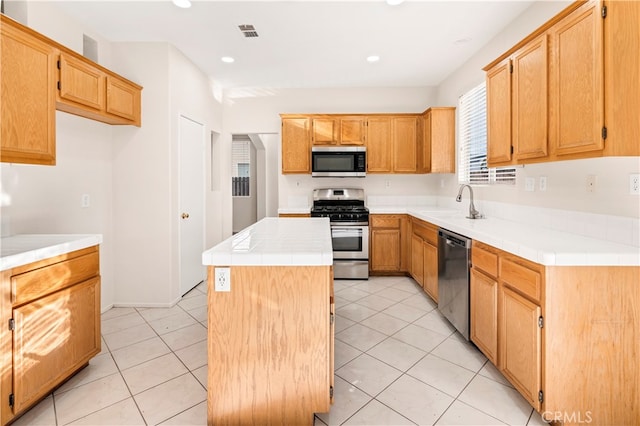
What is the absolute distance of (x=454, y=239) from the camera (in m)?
2.75

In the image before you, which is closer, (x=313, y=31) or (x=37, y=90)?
(x=37, y=90)

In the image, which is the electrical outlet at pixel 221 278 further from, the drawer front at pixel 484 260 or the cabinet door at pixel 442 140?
the cabinet door at pixel 442 140

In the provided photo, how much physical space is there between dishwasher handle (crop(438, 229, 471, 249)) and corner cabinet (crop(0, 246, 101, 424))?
2691 millimetres

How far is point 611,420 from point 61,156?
415 centimetres

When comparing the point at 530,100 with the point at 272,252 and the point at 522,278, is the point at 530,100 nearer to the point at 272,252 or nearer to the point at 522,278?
the point at 522,278

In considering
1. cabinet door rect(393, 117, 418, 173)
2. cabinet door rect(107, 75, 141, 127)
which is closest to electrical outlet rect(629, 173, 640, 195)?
cabinet door rect(393, 117, 418, 173)

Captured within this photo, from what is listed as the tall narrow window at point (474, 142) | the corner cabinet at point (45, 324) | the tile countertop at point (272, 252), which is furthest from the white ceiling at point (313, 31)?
the corner cabinet at point (45, 324)

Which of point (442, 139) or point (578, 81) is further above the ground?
point (442, 139)

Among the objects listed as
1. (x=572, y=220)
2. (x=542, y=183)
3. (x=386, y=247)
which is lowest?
(x=386, y=247)

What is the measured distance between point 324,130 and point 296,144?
458 millimetres

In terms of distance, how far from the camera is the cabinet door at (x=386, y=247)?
4574mm

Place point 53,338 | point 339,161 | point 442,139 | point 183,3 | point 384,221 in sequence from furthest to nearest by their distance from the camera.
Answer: point 339,161
point 384,221
point 442,139
point 183,3
point 53,338

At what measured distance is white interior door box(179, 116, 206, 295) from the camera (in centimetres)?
377

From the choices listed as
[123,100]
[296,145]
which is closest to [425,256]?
[296,145]
